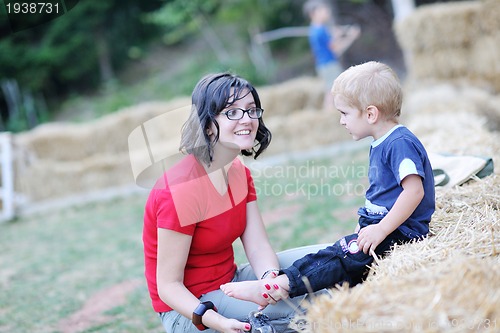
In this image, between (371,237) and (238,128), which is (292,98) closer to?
(238,128)

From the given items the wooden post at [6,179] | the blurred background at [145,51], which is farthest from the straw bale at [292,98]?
the wooden post at [6,179]

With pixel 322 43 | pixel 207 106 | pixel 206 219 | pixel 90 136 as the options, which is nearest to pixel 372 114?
pixel 207 106

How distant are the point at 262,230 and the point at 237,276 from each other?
234 mm

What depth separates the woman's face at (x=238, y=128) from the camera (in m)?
2.29

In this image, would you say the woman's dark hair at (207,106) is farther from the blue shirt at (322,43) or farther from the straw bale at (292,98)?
the straw bale at (292,98)

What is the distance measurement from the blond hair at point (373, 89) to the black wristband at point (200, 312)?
978 millimetres

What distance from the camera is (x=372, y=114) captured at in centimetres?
222

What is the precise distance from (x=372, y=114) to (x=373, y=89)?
0.10 metres

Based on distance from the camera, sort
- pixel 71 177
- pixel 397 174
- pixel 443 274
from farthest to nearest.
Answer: pixel 71 177 → pixel 397 174 → pixel 443 274

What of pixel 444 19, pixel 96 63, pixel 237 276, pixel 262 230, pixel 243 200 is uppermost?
pixel 96 63

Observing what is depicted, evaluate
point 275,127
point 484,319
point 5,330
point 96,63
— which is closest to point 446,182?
point 484,319

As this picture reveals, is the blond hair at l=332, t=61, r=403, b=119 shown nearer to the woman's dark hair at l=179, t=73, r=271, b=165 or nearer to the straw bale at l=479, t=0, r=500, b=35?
the woman's dark hair at l=179, t=73, r=271, b=165

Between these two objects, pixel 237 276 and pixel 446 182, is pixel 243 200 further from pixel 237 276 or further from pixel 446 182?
pixel 446 182

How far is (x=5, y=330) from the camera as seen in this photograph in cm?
369
